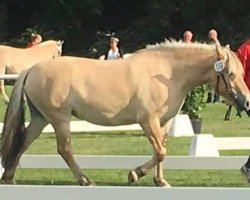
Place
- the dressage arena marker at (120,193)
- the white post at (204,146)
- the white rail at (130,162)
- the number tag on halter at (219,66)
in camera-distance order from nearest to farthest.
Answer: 1. the dressage arena marker at (120,193)
2. the number tag on halter at (219,66)
3. the white rail at (130,162)
4. the white post at (204,146)

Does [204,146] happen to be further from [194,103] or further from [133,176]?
[194,103]

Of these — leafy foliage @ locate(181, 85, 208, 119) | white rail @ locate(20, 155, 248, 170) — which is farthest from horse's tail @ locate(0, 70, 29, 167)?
leafy foliage @ locate(181, 85, 208, 119)

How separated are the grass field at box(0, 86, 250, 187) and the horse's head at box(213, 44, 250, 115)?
934 millimetres

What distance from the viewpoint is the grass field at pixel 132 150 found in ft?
32.3

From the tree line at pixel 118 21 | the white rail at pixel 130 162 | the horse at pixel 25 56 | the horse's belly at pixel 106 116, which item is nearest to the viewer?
the horse's belly at pixel 106 116

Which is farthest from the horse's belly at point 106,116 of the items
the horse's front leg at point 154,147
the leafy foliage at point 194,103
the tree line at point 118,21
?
the tree line at point 118,21

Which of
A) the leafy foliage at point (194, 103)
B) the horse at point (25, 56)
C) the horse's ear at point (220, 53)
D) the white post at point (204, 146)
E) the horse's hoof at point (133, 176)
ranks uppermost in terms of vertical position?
the horse's ear at point (220, 53)

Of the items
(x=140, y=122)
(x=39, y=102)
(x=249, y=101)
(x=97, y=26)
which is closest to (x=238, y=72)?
(x=249, y=101)

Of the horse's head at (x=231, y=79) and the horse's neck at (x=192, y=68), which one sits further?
the horse's neck at (x=192, y=68)

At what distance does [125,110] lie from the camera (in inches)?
357

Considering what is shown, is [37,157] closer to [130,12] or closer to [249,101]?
[249,101]

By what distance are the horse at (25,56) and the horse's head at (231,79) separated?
10010mm

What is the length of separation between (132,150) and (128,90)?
12.7 feet

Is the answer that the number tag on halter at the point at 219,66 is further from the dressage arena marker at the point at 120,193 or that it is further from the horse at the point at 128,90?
the dressage arena marker at the point at 120,193
